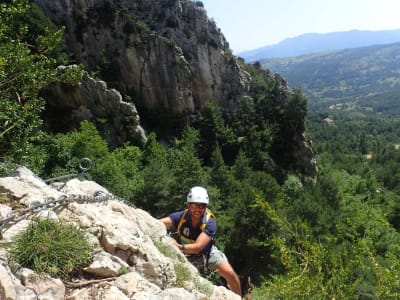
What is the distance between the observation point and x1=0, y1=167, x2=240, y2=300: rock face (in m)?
3.96

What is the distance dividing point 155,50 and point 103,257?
49.3 meters

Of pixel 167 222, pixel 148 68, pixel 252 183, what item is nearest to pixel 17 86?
pixel 167 222

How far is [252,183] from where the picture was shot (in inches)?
1378

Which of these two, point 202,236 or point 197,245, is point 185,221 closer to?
point 202,236

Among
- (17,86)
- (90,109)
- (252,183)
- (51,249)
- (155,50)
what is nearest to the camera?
(51,249)

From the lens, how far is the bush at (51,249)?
4.04 metres

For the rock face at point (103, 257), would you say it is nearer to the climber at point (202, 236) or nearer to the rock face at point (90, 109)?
the climber at point (202, 236)

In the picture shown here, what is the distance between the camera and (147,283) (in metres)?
4.71

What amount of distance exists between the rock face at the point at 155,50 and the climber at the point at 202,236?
43305 mm

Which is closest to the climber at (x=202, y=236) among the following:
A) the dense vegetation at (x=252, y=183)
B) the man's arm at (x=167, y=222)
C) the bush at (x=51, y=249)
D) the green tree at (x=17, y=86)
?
the man's arm at (x=167, y=222)

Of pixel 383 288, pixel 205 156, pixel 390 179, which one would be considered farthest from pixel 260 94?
pixel 383 288

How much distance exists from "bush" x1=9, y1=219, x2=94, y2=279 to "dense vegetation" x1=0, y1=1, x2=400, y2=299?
2805 millimetres

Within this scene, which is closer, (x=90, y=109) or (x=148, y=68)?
(x=90, y=109)

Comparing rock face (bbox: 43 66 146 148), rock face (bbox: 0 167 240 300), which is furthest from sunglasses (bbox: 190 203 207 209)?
rock face (bbox: 43 66 146 148)
